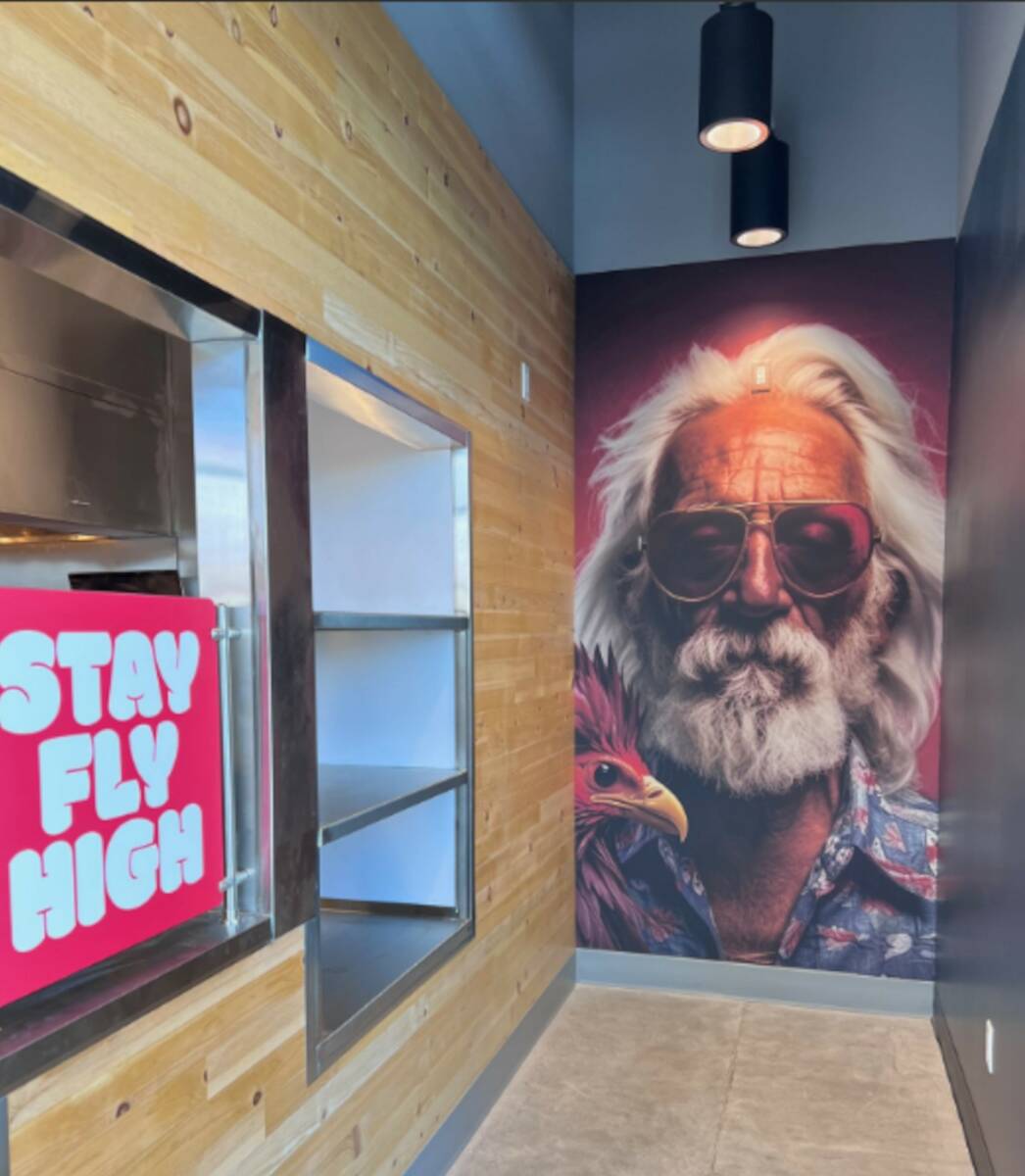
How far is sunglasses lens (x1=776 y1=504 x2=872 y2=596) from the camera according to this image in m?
3.12

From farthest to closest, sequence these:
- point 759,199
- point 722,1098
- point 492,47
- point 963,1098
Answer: point 759,199, point 722,1098, point 963,1098, point 492,47

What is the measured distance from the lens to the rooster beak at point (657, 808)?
10.8 ft

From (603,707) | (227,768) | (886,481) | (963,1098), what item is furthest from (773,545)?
(227,768)

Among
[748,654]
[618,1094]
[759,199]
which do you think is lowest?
[618,1094]

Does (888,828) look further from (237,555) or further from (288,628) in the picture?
(237,555)

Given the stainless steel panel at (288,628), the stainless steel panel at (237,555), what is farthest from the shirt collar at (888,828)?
the stainless steel panel at (237,555)

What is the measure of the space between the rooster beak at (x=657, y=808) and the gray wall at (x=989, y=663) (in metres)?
0.84

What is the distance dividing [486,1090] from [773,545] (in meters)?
1.87

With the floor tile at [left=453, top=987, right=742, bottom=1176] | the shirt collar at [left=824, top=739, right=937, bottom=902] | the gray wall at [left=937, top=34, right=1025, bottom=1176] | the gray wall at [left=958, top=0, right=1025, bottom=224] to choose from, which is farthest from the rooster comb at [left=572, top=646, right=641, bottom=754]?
the gray wall at [left=958, top=0, right=1025, bottom=224]

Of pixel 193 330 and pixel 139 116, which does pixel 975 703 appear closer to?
pixel 193 330

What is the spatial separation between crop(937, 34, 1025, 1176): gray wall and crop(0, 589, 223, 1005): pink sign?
1.44 meters

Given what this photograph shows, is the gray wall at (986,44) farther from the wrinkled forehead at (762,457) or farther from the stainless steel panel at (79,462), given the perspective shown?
the stainless steel panel at (79,462)

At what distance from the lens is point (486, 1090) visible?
2.45m

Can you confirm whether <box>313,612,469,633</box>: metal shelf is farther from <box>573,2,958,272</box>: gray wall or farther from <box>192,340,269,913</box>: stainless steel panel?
<box>573,2,958,272</box>: gray wall
